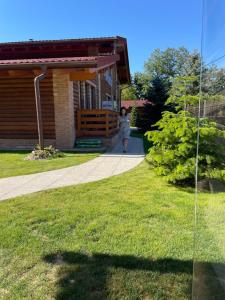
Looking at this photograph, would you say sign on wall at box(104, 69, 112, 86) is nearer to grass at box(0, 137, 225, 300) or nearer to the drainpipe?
the drainpipe

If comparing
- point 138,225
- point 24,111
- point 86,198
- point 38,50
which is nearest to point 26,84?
point 24,111

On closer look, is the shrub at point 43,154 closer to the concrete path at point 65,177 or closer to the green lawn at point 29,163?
the green lawn at point 29,163

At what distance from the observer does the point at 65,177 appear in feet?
19.7

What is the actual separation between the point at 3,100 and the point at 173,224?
9.06 meters

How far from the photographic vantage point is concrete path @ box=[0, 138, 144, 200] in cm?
512

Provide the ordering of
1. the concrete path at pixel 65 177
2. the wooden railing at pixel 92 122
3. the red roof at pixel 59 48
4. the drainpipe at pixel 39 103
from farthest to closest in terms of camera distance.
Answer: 1. the red roof at pixel 59 48
2. the wooden railing at pixel 92 122
3. the drainpipe at pixel 39 103
4. the concrete path at pixel 65 177

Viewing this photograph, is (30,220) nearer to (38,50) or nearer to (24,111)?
(24,111)

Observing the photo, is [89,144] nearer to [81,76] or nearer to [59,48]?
[81,76]

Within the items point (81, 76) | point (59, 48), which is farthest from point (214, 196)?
point (59, 48)

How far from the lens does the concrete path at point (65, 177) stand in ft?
16.8

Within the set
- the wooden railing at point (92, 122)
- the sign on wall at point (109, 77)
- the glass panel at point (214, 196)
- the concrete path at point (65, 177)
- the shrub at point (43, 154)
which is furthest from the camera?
the sign on wall at point (109, 77)

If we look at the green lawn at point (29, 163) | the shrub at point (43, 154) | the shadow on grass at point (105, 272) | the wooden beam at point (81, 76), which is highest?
the wooden beam at point (81, 76)

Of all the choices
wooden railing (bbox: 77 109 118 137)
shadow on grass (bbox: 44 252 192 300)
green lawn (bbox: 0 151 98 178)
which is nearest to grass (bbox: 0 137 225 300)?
shadow on grass (bbox: 44 252 192 300)

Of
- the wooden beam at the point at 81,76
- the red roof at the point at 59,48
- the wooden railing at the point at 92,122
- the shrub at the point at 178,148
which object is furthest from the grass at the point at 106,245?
the red roof at the point at 59,48
